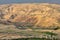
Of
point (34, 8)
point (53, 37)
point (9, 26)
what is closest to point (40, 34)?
point (53, 37)

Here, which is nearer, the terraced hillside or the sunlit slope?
the terraced hillside

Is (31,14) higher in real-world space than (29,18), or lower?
higher

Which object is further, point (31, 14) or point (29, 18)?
point (31, 14)

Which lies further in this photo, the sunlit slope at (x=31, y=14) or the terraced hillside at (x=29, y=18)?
the sunlit slope at (x=31, y=14)

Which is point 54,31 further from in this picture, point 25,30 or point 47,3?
point 47,3
